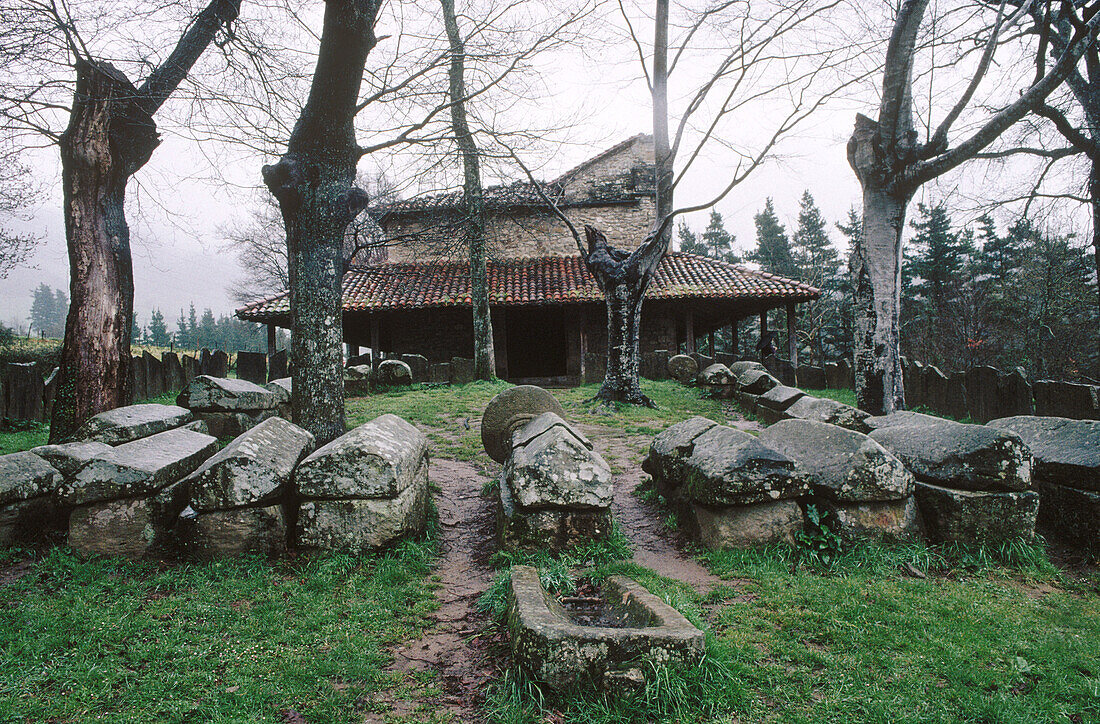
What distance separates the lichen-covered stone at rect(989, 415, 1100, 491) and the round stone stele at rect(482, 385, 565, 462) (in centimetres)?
382

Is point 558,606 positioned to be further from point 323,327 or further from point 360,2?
point 360,2

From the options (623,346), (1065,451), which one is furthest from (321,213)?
(1065,451)

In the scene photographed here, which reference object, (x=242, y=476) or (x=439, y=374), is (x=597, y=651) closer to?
(x=242, y=476)

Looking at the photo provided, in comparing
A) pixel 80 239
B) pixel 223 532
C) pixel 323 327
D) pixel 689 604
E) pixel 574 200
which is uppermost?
pixel 574 200

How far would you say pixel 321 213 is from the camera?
5570 millimetres

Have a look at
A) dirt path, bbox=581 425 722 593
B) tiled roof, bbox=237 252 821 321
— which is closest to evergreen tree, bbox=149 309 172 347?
tiled roof, bbox=237 252 821 321

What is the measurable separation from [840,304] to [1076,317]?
12008mm

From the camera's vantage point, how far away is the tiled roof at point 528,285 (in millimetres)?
16078

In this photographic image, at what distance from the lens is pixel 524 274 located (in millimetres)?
18078

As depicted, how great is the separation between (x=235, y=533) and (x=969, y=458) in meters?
4.90

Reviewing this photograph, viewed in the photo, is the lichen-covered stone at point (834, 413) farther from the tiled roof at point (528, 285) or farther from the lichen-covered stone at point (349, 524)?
the tiled roof at point (528, 285)

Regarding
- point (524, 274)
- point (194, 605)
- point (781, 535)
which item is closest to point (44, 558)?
point (194, 605)

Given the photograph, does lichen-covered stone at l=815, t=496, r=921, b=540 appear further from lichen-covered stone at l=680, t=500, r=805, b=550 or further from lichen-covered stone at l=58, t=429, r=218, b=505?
lichen-covered stone at l=58, t=429, r=218, b=505

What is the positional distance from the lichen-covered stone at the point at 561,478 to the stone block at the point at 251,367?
9947 mm
